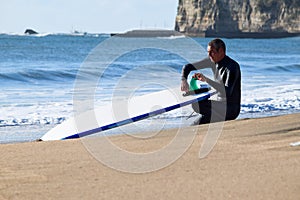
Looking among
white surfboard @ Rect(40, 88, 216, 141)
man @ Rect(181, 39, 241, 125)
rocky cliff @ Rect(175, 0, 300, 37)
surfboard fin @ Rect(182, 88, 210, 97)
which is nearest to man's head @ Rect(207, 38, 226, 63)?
man @ Rect(181, 39, 241, 125)

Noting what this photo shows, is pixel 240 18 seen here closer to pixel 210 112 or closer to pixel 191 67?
pixel 191 67

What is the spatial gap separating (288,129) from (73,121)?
2.54 meters

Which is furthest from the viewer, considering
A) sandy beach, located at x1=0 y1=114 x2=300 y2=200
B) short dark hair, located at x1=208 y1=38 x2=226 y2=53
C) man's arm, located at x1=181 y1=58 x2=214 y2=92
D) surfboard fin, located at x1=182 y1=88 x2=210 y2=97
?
surfboard fin, located at x1=182 y1=88 x2=210 y2=97

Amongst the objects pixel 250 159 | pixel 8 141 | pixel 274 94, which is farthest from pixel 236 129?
pixel 274 94

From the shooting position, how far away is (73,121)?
7.76 meters

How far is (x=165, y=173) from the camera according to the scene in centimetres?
491

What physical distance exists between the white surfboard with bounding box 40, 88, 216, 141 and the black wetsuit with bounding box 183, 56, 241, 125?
0.14 meters

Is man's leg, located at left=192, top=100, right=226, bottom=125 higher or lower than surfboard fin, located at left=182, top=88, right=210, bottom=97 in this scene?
lower

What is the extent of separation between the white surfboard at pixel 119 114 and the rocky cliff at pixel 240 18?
118 meters

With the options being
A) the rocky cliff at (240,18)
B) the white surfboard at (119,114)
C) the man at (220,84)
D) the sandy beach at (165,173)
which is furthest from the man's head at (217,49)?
the rocky cliff at (240,18)

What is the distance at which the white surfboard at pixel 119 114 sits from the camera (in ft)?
22.9

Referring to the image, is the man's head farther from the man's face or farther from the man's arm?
the man's arm

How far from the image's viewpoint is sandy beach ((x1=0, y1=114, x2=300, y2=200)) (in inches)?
171

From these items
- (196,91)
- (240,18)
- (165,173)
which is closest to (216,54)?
(196,91)
